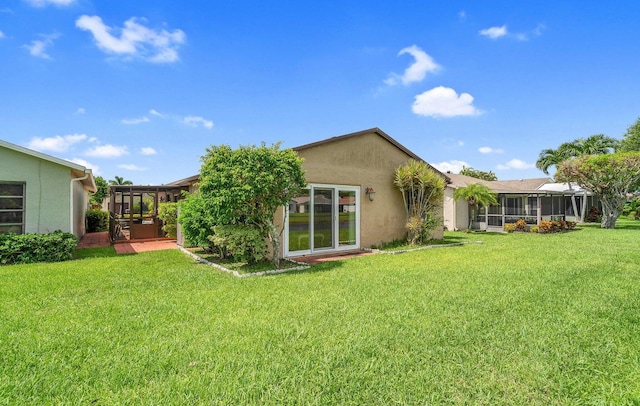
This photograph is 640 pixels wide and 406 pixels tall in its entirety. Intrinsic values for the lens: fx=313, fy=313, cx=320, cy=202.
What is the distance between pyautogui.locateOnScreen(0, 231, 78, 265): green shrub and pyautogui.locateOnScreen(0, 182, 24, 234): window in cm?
80

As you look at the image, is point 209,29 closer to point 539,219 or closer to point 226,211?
point 226,211

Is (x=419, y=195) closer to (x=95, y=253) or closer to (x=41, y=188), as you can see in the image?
(x=95, y=253)

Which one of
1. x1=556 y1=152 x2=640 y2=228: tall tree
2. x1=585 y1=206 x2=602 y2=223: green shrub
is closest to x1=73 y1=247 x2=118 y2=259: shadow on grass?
x1=556 y1=152 x2=640 y2=228: tall tree

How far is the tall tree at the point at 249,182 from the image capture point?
8594 mm

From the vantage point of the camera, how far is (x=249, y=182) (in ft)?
28.2

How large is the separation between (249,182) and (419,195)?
873cm

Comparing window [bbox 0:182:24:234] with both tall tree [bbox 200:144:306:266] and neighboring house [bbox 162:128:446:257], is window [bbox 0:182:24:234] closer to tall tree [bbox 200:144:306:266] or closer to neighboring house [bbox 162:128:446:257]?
Answer: neighboring house [bbox 162:128:446:257]

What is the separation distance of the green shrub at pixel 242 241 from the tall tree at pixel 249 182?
0.29m

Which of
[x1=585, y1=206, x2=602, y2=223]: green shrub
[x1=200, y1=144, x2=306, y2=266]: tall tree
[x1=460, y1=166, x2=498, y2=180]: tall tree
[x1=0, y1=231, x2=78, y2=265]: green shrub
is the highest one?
[x1=460, y1=166, x2=498, y2=180]: tall tree

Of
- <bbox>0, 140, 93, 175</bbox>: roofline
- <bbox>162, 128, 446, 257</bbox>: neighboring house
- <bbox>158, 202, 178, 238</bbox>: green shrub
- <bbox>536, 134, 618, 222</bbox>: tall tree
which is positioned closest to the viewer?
<bbox>0, 140, 93, 175</bbox>: roofline

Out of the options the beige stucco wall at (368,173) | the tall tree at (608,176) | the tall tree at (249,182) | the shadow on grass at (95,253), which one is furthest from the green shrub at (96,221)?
the tall tree at (608,176)

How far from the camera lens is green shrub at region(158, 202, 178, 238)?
1566 centimetres

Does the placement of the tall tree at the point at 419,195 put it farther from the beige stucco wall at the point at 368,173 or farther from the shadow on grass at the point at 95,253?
the shadow on grass at the point at 95,253

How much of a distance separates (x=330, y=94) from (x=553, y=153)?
3326 cm
